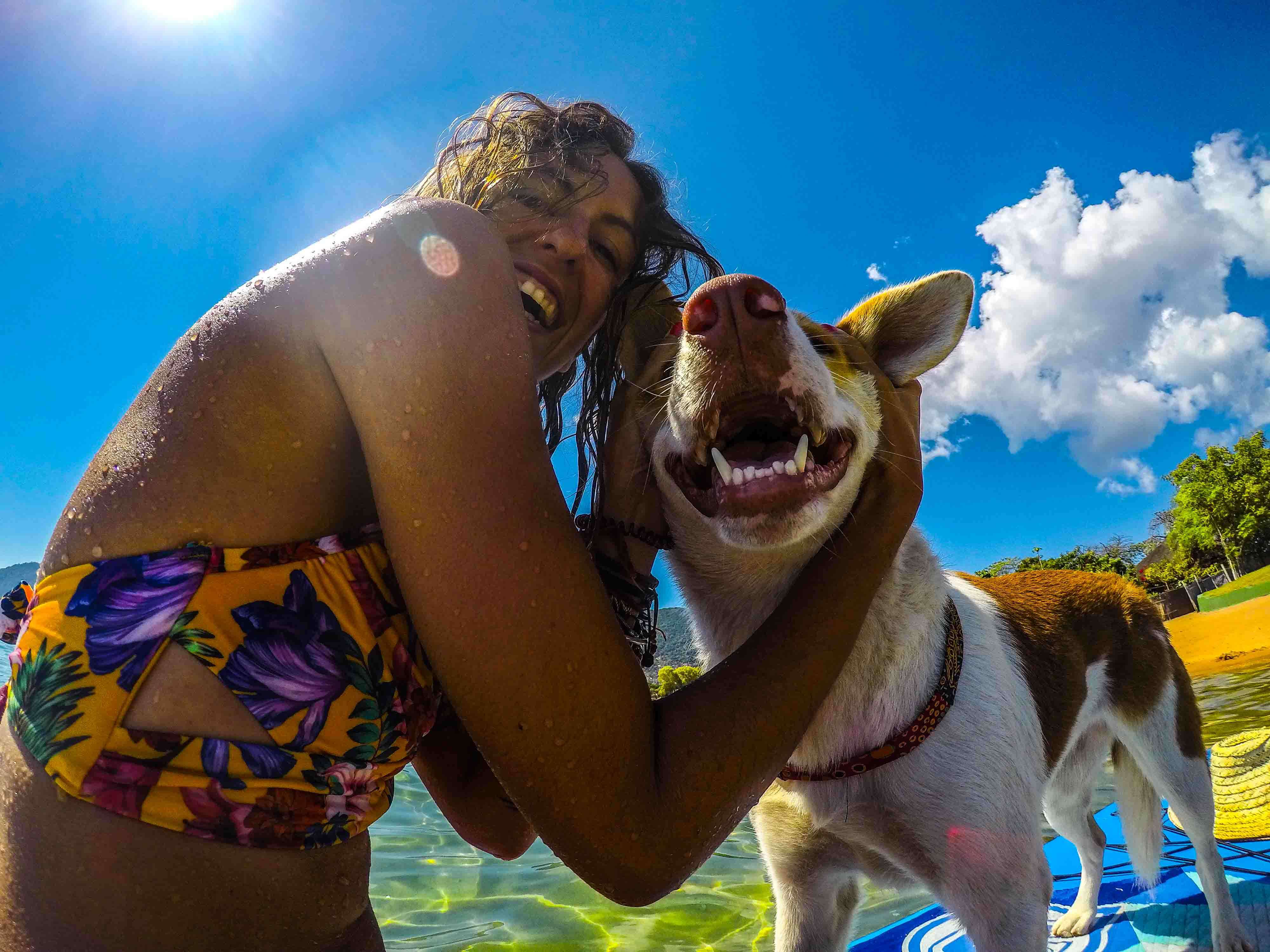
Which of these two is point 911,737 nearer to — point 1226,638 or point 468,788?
point 468,788

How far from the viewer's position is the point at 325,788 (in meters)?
1.17

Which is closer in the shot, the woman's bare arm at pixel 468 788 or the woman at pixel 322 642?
the woman at pixel 322 642

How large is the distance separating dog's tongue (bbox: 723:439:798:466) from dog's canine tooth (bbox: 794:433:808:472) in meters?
0.09

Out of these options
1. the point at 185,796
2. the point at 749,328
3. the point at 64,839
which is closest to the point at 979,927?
the point at 749,328

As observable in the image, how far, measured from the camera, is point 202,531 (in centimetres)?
113

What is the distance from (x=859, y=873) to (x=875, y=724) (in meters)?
Answer: 0.74

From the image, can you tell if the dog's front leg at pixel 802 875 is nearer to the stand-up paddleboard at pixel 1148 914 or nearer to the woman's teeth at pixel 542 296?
the stand-up paddleboard at pixel 1148 914

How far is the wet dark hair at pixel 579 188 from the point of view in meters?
2.04

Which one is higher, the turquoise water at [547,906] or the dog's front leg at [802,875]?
the dog's front leg at [802,875]

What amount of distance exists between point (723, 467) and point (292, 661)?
3.59 feet

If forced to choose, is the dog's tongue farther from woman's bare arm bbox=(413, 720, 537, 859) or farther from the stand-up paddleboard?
the stand-up paddleboard

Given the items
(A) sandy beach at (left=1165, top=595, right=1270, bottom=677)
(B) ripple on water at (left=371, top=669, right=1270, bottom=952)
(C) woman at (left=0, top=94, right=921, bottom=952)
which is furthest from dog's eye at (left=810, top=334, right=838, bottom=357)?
(A) sandy beach at (left=1165, top=595, right=1270, bottom=677)

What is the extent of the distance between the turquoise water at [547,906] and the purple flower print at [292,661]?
8.86 ft

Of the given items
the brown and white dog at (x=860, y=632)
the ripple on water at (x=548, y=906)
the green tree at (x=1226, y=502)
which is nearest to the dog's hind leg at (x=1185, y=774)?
the brown and white dog at (x=860, y=632)
